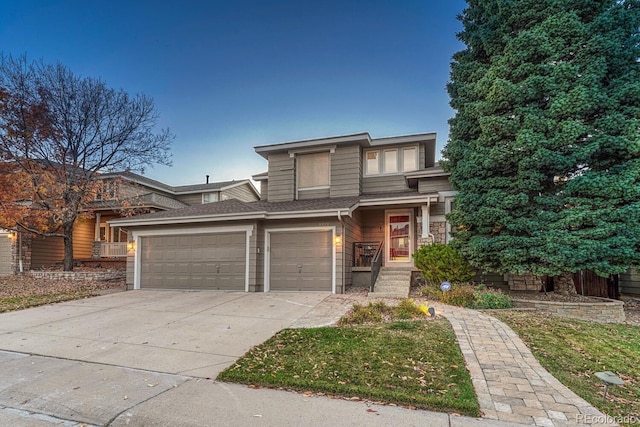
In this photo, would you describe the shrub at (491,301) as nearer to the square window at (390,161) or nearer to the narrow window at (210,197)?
the square window at (390,161)

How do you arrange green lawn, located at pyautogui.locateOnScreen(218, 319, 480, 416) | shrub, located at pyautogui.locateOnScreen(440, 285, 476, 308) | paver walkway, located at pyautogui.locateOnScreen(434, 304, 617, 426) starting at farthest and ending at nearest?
shrub, located at pyautogui.locateOnScreen(440, 285, 476, 308)
green lawn, located at pyautogui.locateOnScreen(218, 319, 480, 416)
paver walkway, located at pyautogui.locateOnScreen(434, 304, 617, 426)

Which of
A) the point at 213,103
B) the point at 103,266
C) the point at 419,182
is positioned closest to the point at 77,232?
the point at 103,266

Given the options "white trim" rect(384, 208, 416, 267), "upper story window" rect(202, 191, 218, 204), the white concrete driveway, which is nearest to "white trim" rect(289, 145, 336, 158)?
"white trim" rect(384, 208, 416, 267)

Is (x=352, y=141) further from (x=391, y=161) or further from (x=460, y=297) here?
(x=460, y=297)

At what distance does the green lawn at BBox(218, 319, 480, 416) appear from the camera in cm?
387

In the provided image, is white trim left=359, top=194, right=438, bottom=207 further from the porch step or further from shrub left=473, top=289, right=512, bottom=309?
shrub left=473, top=289, right=512, bottom=309

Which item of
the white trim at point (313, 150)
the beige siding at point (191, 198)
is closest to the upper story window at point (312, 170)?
the white trim at point (313, 150)

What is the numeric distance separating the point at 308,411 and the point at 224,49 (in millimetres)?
13664

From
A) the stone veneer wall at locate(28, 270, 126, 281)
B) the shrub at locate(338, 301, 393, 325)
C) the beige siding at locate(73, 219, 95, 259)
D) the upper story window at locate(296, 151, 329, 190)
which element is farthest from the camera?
the beige siding at locate(73, 219, 95, 259)

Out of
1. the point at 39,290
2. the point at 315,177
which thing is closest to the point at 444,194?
the point at 315,177

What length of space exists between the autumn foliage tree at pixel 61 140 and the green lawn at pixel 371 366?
12.9 meters

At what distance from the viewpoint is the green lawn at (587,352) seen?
3926 mm

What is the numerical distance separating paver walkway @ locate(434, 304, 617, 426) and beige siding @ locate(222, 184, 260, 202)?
1734 centimetres

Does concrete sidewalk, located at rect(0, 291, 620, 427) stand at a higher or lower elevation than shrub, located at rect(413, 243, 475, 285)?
lower
